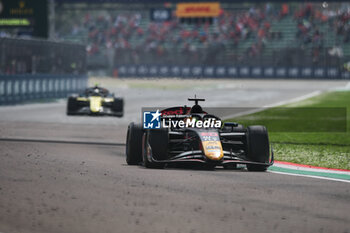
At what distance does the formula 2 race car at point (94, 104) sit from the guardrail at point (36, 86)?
23.4 ft

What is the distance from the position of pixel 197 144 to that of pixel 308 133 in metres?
8.20

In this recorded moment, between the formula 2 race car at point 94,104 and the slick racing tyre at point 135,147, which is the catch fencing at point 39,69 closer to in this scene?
the formula 2 race car at point 94,104

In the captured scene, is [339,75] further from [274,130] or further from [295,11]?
[274,130]

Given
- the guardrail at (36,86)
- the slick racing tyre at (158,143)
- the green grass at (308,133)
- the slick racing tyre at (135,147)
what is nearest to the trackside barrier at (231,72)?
the guardrail at (36,86)

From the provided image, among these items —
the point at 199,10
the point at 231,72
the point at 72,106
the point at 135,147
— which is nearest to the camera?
the point at 135,147

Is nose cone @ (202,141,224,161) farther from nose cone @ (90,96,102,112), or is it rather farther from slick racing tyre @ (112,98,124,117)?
slick racing tyre @ (112,98,124,117)

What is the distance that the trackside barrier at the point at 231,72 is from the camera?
60.2 meters

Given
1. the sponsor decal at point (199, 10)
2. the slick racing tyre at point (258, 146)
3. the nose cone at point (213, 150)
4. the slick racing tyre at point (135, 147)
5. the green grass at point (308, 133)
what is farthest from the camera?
the sponsor decal at point (199, 10)

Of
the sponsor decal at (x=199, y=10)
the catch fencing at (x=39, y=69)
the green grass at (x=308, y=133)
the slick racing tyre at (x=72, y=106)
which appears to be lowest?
the green grass at (x=308, y=133)

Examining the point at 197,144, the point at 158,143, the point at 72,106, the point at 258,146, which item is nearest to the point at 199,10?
the point at 72,106

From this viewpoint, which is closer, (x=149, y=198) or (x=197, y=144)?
(x=149, y=198)

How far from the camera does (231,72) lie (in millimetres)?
62688

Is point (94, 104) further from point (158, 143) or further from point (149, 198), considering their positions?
point (149, 198)

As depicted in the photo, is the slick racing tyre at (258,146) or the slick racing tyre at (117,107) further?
the slick racing tyre at (117,107)
